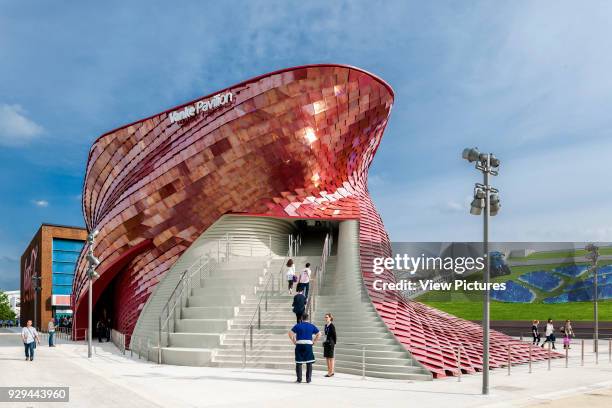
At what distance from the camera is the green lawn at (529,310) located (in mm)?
48500

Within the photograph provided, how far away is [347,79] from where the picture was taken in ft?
77.6

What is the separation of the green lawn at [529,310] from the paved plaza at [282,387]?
3428 cm

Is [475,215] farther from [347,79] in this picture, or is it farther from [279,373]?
[347,79]

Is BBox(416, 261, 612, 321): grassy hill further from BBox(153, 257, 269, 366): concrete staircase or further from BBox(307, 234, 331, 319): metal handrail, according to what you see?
BBox(153, 257, 269, 366): concrete staircase

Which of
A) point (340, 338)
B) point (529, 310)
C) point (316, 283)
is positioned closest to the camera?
point (340, 338)

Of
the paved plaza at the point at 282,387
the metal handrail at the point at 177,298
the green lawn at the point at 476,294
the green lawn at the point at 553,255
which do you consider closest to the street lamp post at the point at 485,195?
the paved plaza at the point at 282,387

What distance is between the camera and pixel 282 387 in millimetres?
12094

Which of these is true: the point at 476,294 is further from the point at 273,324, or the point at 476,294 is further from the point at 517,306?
the point at 273,324

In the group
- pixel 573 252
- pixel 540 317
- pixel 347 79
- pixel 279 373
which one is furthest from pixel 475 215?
pixel 573 252

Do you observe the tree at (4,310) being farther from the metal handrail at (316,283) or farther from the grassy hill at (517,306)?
the metal handrail at (316,283)

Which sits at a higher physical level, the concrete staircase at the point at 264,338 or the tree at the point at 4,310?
the concrete staircase at the point at 264,338

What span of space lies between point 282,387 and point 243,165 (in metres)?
13.3

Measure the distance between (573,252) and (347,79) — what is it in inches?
1801

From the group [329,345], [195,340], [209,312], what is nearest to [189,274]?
[209,312]
